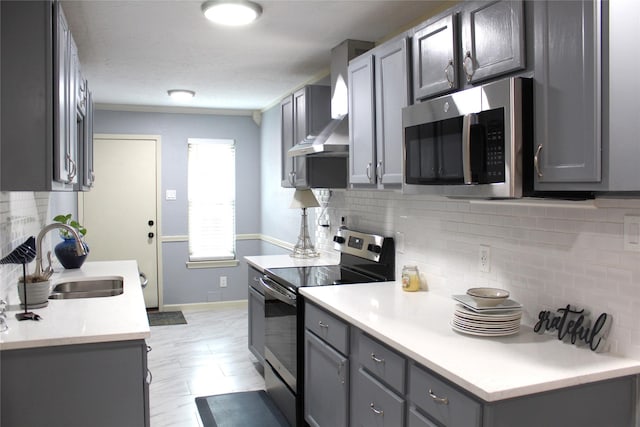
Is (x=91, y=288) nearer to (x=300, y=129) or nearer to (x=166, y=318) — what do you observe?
(x=300, y=129)

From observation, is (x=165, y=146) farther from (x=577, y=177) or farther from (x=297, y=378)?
(x=577, y=177)

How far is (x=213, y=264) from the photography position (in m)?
6.61

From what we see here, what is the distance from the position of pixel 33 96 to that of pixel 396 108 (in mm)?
1612

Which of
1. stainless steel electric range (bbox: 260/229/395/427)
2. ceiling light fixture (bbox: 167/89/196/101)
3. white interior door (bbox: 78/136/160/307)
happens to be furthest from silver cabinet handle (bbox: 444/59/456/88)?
white interior door (bbox: 78/136/160/307)

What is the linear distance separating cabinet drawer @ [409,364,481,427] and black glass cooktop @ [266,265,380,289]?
1.31m

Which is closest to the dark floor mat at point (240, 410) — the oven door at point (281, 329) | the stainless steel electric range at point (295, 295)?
the stainless steel electric range at point (295, 295)

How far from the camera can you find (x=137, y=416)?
7.25 feet

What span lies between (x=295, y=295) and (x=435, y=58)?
155cm

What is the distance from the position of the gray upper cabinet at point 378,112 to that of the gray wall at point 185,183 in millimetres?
3683

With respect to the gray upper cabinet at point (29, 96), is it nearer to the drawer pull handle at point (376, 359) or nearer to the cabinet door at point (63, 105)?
the cabinet door at point (63, 105)

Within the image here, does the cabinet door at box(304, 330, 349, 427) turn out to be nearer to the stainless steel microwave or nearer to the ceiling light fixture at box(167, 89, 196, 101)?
the stainless steel microwave

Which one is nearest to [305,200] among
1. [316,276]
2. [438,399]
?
[316,276]

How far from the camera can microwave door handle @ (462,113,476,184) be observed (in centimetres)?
194

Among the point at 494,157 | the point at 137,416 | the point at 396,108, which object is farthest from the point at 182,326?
the point at 494,157
